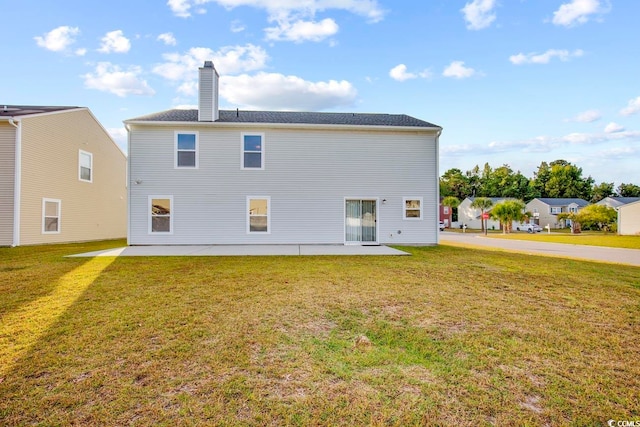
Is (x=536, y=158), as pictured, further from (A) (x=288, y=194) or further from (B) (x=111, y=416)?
(B) (x=111, y=416)

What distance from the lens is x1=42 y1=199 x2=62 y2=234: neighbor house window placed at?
14180 mm

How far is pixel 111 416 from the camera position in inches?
84.9

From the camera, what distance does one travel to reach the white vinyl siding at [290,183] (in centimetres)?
1293

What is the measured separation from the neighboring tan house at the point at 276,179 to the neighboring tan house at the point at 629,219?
99.1 feet

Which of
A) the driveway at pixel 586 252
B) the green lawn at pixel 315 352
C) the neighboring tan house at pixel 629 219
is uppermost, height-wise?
the neighboring tan house at pixel 629 219

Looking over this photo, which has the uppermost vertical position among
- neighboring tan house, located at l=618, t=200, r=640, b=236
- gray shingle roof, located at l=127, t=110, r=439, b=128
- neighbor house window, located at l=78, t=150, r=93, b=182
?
gray shingle roof, located at l=127, t=110, r=439, b=128

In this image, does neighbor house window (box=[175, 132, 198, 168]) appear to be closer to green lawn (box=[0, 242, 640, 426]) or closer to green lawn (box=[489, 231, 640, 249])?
green lawn (box=[0, 242, 640, 426])

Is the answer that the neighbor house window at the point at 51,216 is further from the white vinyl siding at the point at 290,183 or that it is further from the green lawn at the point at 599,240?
the green lawn at the point at 599,240

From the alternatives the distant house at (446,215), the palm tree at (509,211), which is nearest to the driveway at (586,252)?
the palm tree at (509,211)

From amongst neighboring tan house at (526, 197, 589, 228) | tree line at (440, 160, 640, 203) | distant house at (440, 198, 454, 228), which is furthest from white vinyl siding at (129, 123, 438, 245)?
tree line at (440, 160, 640, 203)

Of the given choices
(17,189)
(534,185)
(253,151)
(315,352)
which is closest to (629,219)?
(534,185)

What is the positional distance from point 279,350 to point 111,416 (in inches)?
59.3

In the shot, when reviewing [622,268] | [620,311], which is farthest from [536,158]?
[620,311]

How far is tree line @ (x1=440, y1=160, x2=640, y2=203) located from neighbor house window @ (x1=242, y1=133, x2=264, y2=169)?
198ft
